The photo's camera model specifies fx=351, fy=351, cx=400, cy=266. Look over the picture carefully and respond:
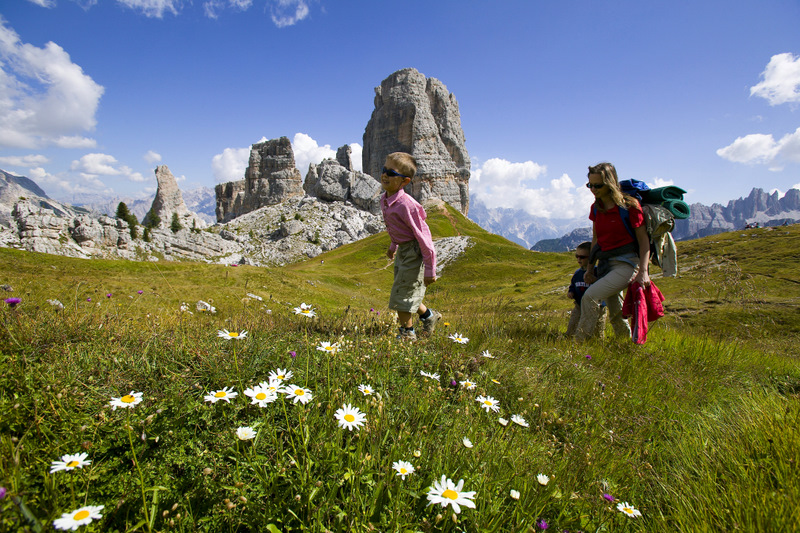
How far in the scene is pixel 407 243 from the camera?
6.00 meters

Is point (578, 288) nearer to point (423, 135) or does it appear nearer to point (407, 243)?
point (407, 243)

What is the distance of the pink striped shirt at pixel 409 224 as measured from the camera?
18.3ft

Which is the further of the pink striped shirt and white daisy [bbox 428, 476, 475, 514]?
the pink striped shirt

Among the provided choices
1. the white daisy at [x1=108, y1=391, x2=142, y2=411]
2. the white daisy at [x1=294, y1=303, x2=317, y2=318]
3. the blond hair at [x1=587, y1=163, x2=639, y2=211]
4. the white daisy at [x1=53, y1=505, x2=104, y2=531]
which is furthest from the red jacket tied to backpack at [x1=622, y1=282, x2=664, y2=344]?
the white daisy at [x1=53, y1=505, x2=104, y2=531]

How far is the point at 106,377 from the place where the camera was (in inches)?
109

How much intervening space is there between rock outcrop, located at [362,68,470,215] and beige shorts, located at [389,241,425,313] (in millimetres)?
104075

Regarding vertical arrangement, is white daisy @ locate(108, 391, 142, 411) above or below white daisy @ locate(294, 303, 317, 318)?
below

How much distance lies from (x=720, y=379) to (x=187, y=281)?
1609 cm

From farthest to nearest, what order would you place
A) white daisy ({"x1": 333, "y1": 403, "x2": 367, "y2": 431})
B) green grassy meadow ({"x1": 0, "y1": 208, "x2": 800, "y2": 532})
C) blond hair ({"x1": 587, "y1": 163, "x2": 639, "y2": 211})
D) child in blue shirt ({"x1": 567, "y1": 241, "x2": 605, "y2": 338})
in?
1. child in blue shirt ({"x1": 567, "y1": 241, "x2": 605, "y2": 338})
2. blond hair ({"x1": 587, "y1": 163, "x2": 639, "y2": 211})
3. white daisy ({"x1": 333, "y1": 403, "x2": 367, "y2": 431})
4. green grassy meadow ({"x1": 0, "y1": 208, "x2": 800, "y2": 532})

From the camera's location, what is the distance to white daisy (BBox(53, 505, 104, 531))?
3.65ft

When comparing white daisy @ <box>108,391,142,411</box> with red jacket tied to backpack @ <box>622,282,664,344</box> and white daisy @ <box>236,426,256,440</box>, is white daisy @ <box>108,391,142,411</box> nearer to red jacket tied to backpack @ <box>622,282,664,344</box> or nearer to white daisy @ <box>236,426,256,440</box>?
white daisy @ <box>236,426,256,440</box>

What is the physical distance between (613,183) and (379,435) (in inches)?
220

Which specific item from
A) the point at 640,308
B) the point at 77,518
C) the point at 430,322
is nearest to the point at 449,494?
the point at 77,518

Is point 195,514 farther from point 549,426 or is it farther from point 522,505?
point 549,426
